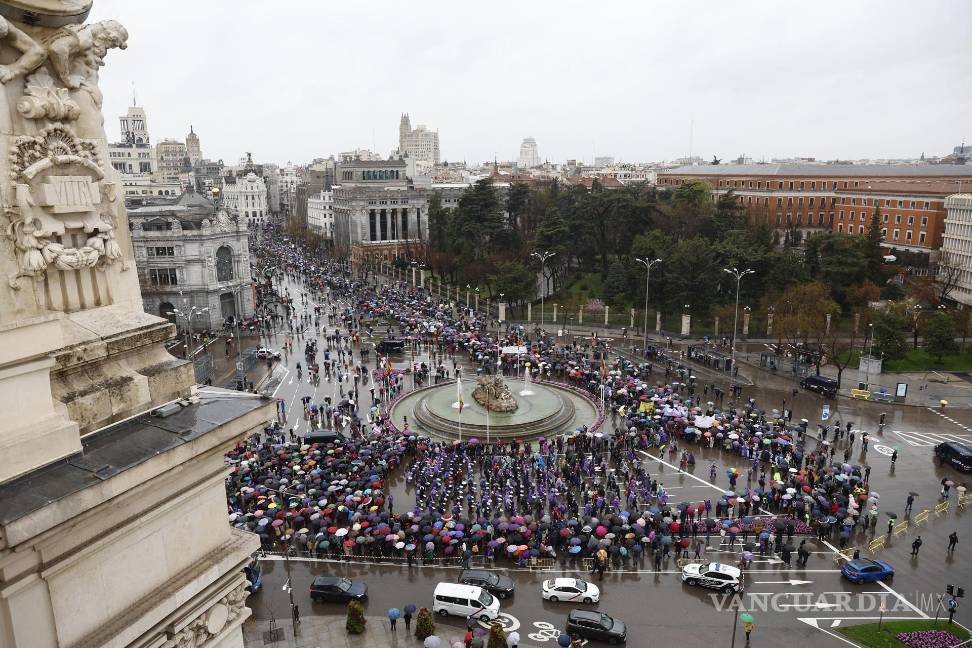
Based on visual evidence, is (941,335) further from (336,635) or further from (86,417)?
(86,417)

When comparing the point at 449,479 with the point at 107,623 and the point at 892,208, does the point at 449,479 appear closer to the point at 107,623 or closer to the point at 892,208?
the point at 107,623

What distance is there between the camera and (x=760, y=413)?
31531 mm

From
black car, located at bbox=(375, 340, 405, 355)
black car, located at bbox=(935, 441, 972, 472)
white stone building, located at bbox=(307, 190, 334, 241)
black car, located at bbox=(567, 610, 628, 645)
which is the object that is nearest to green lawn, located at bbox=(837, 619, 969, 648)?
black car, located at bbox=(567, 610, 628, 645)

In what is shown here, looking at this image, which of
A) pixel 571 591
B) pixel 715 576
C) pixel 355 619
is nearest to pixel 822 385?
pixel 715 576

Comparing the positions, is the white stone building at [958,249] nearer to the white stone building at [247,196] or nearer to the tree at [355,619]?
the tree at [355,619]

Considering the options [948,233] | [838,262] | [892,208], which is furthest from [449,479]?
[892,208]

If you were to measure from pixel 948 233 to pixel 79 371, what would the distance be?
69.9 m

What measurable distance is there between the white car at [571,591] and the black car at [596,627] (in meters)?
1.24

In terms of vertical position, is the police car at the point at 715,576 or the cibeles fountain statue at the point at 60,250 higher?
the cibeles fountain statue at the point at 60,250

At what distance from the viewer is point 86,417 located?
5.44 m

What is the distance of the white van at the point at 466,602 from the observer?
687 inches

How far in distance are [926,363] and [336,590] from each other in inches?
1564

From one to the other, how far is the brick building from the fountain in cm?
4641

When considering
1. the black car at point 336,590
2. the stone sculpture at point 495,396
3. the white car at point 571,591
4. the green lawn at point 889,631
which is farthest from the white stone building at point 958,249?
the black car at point 336,590
